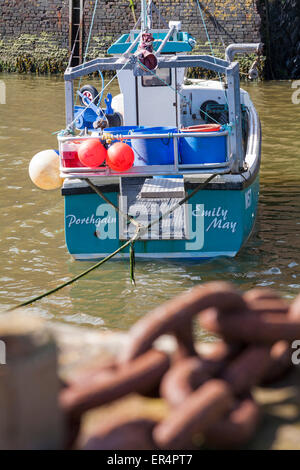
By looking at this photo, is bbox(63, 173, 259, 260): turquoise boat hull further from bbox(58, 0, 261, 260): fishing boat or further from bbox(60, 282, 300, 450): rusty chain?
bbox(60, 282, 300, 450): rusty chain

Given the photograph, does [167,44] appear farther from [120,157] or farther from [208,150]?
[120,157]

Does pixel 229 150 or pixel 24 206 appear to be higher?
pixel 229 150

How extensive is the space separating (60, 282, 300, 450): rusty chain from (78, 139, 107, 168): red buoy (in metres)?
5.88

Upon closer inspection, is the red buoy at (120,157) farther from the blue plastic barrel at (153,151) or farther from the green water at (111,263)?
the green water at (111,263)

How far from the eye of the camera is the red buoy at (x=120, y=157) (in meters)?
7.38

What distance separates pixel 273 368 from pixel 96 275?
6483 millimetres

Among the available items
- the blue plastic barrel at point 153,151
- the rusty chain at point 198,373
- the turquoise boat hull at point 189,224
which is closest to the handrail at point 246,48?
the blue plastic barrel at point 153,151

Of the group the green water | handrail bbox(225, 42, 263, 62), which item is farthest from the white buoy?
handrail bbox(225, 42, 263, 62)

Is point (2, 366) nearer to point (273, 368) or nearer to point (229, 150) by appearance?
point (273, 368)

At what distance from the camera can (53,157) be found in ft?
26.6

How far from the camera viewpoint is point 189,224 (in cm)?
808

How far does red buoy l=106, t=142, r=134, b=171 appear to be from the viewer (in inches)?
290

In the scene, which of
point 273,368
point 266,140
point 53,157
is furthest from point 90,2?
point 273,368

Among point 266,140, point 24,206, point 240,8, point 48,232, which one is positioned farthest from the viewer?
point 240,8
